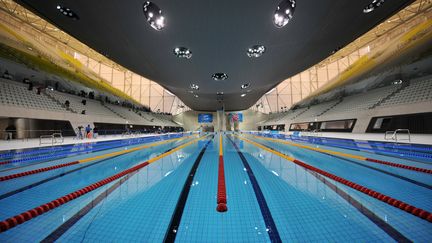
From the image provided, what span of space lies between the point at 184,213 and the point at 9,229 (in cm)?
153

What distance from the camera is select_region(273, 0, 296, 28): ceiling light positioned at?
12.7 ft

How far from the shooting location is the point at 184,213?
5.83ft

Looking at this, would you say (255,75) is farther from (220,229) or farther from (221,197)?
(220,229)

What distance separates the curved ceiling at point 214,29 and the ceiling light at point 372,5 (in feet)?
0.34

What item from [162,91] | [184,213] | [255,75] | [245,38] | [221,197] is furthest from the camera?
[162,91]

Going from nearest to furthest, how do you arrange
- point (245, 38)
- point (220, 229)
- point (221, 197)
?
point (220, 229), point (221, 197), point (245, 38)

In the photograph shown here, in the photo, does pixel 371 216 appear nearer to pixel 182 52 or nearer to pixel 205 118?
pixel 182 52

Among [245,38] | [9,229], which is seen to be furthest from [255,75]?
[9,229]

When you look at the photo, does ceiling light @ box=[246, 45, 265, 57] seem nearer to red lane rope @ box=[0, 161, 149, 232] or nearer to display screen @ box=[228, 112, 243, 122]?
red lane rope @ box=[0, 161, 149, 232]

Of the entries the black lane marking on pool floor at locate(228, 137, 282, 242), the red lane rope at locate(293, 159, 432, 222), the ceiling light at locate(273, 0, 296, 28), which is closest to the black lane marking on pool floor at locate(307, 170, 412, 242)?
the red lane rope at locate(293, 159, 432, 222)

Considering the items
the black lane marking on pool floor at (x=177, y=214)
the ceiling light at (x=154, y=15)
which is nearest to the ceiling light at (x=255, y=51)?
the ceiling light at (x=154, y=15)

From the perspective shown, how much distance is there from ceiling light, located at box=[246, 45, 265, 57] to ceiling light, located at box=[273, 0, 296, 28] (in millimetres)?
1233

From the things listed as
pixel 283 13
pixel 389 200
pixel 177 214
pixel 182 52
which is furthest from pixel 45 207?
pixel 283 13

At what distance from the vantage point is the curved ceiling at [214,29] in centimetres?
390
